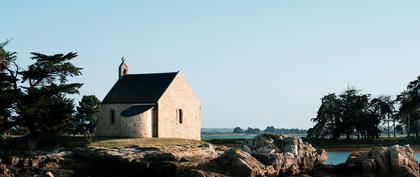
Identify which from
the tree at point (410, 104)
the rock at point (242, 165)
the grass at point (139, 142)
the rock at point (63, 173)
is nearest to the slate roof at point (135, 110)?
the grass at point (139, 142)

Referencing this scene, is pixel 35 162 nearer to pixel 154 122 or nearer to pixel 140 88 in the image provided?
pixel 154 122

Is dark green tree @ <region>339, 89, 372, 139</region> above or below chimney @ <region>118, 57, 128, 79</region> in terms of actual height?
below

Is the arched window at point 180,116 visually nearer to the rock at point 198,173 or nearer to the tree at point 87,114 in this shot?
the tree at point 87,114

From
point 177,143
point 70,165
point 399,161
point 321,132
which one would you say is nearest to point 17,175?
point 70,165

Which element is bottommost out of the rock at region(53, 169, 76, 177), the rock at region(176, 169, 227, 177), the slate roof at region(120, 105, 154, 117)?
the rock at region(53, 169, 76, 177)

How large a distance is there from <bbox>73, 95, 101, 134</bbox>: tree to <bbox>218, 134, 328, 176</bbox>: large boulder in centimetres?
2465

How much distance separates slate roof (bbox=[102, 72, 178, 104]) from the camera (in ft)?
182

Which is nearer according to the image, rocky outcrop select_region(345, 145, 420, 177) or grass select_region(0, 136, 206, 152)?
rocky outcrop select_region(345, 145, 420, 177)

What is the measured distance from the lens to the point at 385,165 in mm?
35938

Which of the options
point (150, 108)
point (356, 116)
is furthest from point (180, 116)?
point (356, 116)

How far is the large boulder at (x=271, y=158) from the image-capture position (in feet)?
110

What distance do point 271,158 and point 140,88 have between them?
2347 cm

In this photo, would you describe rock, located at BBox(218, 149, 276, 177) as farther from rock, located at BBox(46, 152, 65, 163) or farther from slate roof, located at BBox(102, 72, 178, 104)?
slate roof, located at BBox(102, 72, 178, 104)

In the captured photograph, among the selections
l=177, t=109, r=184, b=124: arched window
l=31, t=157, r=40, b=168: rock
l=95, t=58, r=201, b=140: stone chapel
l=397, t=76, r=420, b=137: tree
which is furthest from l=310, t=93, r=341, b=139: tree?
l=31, t=157, r=40, b=168: rock
